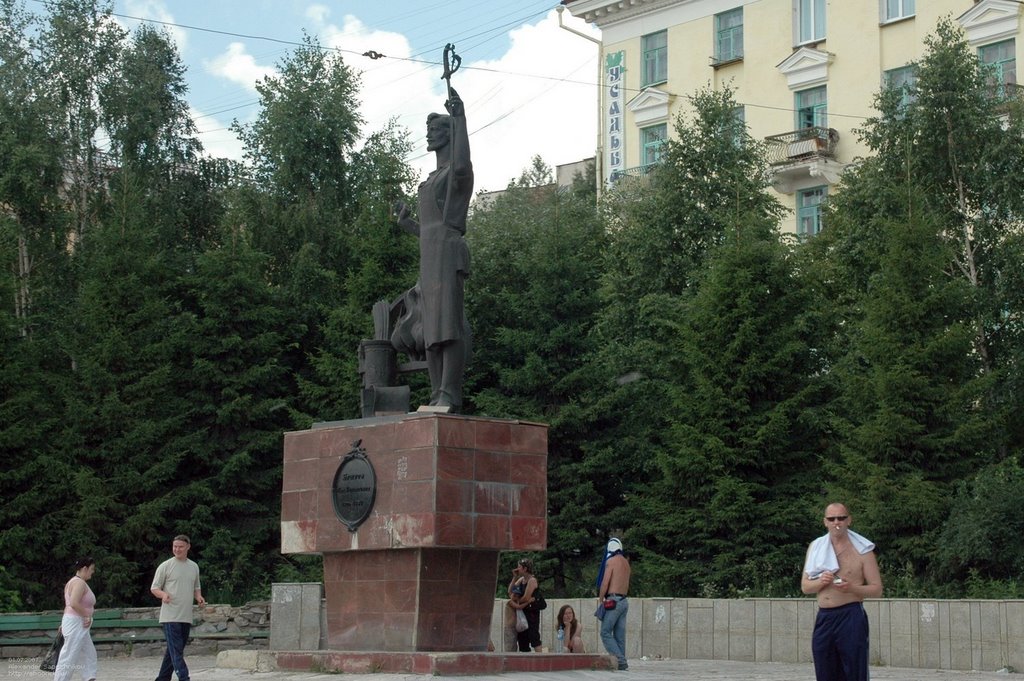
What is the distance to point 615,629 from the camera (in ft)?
50.2

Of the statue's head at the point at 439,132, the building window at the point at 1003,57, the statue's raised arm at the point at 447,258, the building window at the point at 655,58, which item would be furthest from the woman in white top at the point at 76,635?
the building window at the point at 655,58

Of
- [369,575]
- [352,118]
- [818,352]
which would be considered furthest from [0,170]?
[369,575]

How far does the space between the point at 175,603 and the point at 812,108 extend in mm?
27309

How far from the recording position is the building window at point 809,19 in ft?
120

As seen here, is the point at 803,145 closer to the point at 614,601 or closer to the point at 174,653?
the point at 614,601

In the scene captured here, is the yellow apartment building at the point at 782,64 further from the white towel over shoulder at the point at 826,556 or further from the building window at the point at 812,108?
the white towel over shoulder at the point at 826,556

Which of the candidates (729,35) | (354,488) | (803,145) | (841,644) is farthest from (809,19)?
(841,644)

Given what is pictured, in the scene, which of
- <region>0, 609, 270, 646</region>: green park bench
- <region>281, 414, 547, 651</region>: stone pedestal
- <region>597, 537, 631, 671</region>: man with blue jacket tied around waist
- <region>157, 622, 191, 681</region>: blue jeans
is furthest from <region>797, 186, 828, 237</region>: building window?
<region>157, 622, 191, 681</region>: blue jeans

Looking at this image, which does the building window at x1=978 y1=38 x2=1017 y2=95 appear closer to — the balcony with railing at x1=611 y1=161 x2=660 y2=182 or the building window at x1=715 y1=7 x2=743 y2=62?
the building window at x1=715 y1=7 x2=743 y2=62

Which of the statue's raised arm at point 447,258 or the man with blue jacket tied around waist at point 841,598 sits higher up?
the statue's raised arm at point 447,258

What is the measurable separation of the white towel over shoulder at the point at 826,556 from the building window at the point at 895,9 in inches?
1136

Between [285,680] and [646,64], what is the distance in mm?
29591

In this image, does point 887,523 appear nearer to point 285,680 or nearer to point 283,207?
point 285,680

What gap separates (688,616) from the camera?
1881cm
